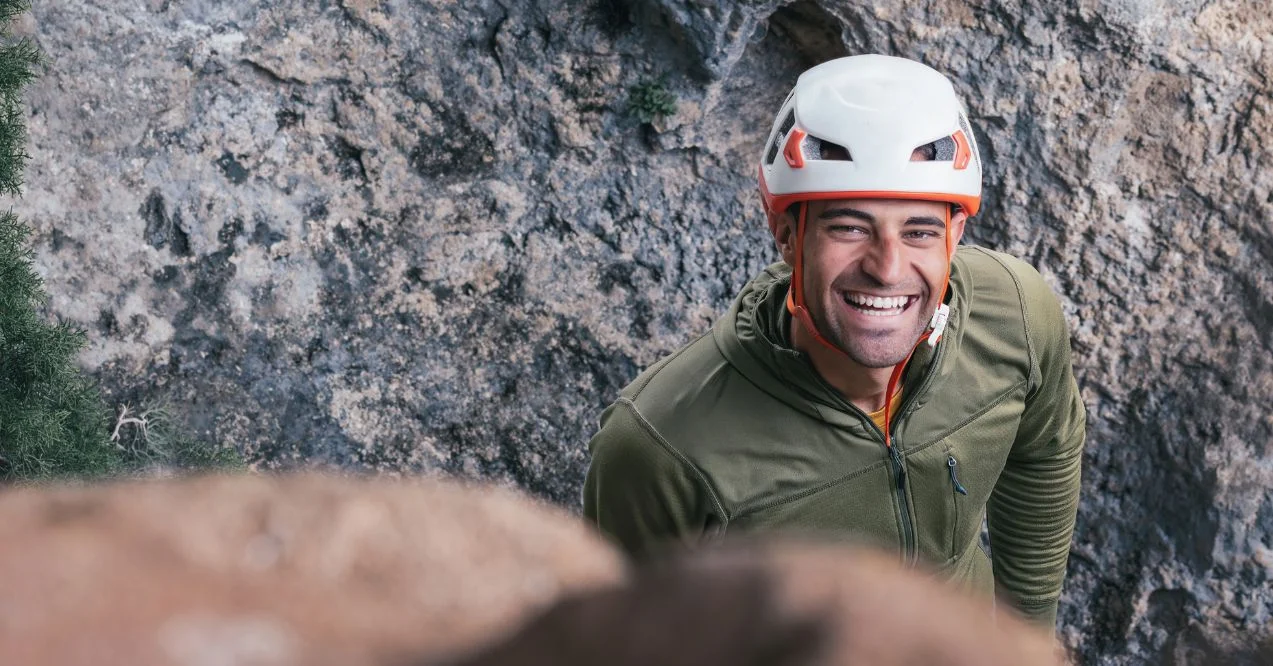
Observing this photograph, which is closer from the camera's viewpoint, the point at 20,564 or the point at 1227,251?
the point at 20,564

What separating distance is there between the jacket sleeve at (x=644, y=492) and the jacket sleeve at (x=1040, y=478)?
0.85 meters

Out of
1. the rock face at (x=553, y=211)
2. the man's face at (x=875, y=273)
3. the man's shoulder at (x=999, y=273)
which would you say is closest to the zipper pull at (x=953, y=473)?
the man's face at (x=875, y=273)

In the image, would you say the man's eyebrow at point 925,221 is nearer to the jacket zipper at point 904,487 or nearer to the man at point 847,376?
the man at point 847,376

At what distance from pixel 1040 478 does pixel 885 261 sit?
0.89 metres

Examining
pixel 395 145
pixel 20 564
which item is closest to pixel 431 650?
pixel 20 564

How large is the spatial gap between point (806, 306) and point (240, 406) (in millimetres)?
1837

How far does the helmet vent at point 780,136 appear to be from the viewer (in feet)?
7.54

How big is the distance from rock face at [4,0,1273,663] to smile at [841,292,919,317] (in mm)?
1261

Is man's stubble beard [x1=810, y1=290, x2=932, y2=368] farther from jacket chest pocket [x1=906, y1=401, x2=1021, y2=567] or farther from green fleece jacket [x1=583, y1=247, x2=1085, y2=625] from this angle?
jacket chest pocket [x1=906, y1=401, x2=1021, y2=567]

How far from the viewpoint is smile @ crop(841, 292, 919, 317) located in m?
2.13

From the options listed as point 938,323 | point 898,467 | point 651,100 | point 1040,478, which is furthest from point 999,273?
point 651,100

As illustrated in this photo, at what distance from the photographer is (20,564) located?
52 cm

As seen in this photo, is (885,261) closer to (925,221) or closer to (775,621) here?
(925,221)

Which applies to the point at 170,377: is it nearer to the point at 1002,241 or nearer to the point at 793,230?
the point at 793,230
